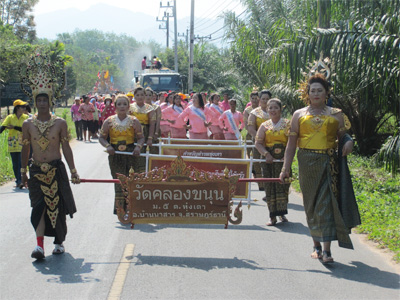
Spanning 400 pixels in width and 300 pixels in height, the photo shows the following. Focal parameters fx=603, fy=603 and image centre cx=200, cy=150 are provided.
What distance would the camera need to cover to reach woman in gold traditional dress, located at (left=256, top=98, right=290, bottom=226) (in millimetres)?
9055

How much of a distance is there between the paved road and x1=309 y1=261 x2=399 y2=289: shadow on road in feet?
0.03

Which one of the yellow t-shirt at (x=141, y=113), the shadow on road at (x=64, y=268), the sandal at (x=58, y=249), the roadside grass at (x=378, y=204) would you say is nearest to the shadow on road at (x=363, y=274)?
the roadside grass at (x=378, y=204)

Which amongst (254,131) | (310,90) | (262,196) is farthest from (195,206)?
(262,196)

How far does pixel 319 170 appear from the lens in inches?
270

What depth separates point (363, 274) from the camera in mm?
6406

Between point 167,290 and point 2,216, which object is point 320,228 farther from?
point 2,216

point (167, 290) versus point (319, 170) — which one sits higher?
point (319, 170)

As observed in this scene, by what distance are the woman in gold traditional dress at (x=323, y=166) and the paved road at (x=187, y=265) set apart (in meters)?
0.41

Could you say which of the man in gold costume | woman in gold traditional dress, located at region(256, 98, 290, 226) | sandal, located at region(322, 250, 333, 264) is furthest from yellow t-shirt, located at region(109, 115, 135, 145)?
sandal, located at region(322, 250, 333, 264)

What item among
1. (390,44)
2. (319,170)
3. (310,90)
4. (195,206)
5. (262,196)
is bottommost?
(262,196)

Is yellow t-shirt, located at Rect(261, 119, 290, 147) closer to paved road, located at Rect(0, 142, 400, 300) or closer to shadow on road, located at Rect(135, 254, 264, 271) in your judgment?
paved road, located at Rect(0, 142, 400, 300)

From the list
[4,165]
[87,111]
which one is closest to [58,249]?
[4,165]

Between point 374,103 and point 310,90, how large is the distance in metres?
7.44

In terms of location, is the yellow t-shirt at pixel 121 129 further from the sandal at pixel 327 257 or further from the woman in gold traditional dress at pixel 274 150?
the sandal at pixel 327 257
